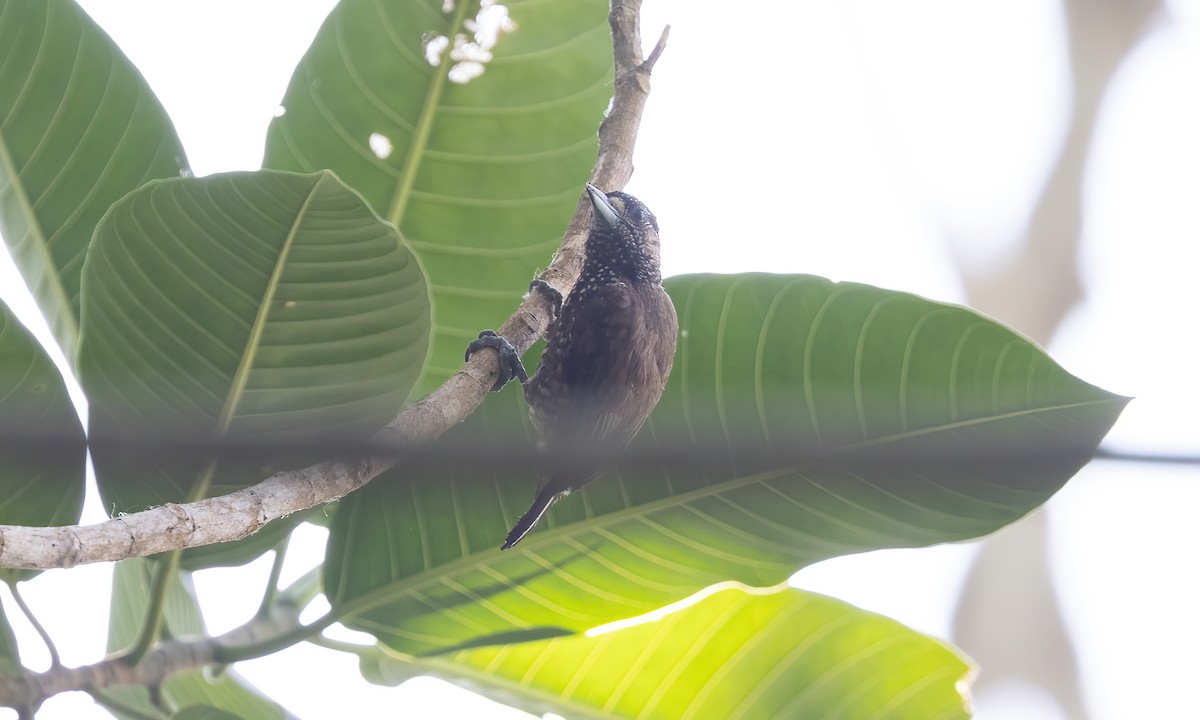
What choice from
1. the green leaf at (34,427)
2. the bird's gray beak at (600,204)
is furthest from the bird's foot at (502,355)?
the green leaf at (34,427)

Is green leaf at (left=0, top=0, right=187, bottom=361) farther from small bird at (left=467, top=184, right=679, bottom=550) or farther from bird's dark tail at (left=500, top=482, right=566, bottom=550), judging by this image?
bird's dark tail at (left=500, top=482, right=566, bottom=550)

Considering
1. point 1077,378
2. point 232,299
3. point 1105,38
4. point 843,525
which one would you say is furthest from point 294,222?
point 1105,38

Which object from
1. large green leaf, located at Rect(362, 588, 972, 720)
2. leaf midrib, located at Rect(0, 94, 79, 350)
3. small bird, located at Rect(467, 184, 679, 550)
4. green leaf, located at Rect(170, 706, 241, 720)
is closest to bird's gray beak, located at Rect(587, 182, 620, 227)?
small bird, located at Rect(467, 184, 679, 550)

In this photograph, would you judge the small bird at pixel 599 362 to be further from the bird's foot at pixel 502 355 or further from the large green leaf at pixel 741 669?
the large green leaf at pixel 741 669

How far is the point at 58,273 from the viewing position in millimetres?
1344

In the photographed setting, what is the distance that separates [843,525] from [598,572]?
1.09 feet

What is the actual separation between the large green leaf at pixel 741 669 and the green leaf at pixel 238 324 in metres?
0.46

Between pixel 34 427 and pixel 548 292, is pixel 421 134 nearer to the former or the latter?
pixel 548 292

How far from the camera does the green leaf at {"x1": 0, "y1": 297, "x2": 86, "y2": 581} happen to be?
3.78 feet

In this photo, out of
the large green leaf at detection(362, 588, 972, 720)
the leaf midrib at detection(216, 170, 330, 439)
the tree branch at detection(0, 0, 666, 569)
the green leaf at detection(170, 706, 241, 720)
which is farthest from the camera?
the large green leaf at detection(362, 588, 972, 720)

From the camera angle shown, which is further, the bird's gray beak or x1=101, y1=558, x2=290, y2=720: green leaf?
the bird's gray beak

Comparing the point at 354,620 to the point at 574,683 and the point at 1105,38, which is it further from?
the point at 1105,38

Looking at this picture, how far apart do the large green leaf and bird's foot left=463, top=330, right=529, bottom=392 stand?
42 cm

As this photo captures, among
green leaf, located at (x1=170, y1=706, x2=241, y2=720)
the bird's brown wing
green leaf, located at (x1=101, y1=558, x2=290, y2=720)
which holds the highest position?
the bird's brown wing
